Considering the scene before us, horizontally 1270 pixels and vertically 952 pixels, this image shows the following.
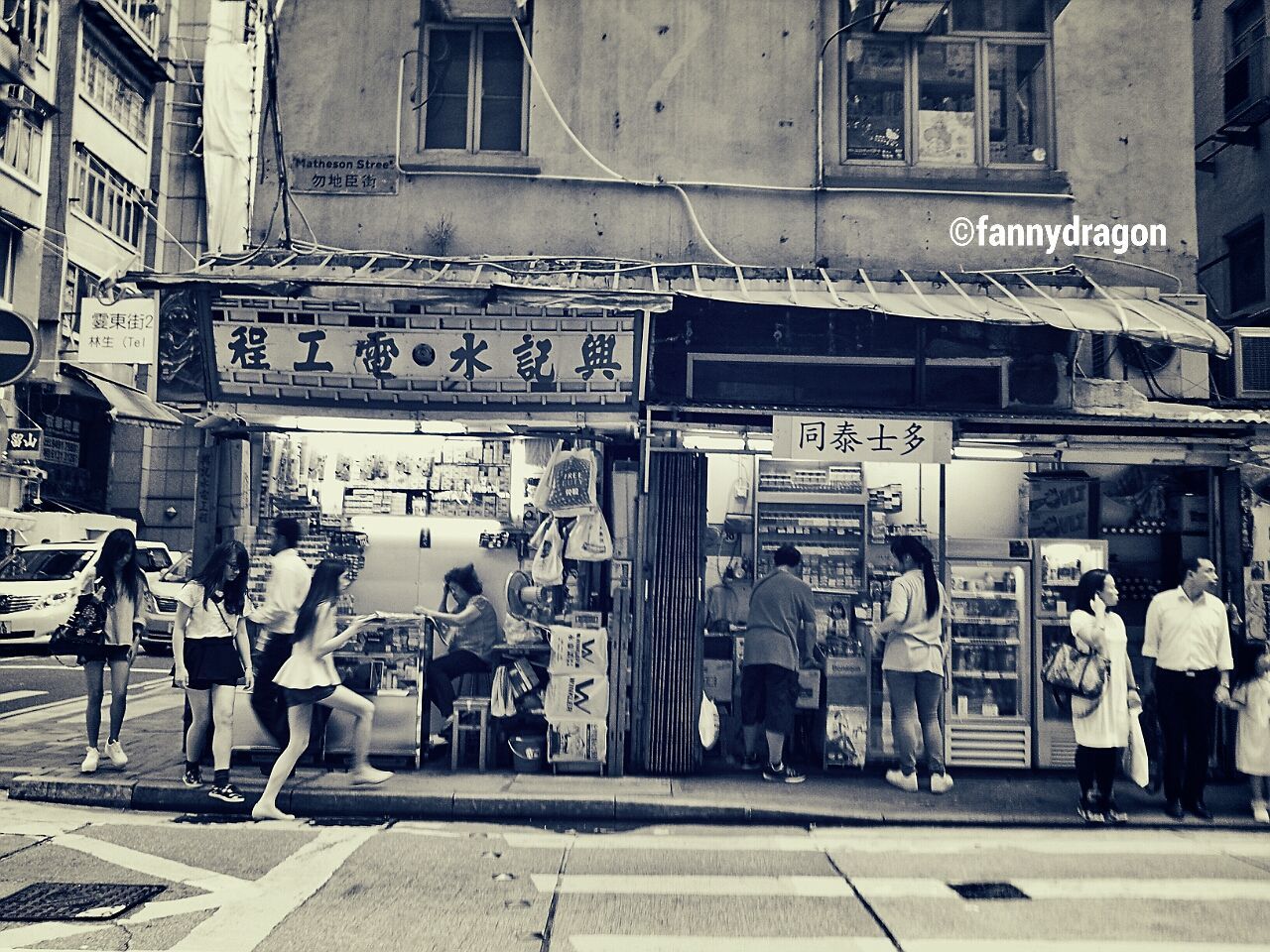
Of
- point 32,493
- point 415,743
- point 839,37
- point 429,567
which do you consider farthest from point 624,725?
point 32,493

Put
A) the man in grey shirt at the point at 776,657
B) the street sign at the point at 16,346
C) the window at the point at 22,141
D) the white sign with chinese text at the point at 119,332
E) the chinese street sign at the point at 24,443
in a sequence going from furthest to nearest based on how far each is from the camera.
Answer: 1. the chinese street sign at the point at 24,443
2. the window at the point at 22,141
3. the white sign with chinese text at the point at 119,332
4. the man in grey shirt at the point at 776,657
5. the street sign at the point at 16,346

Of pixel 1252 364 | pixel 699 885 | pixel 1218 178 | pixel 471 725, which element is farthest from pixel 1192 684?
pixel 1218 178

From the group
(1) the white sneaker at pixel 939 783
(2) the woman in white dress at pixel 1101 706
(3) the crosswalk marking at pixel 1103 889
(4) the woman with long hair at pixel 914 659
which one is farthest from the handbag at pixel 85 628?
(2) the woman in white dress at pixel 1101 706

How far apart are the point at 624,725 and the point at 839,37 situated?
7099 millimetres

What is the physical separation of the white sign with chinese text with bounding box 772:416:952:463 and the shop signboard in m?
1.48

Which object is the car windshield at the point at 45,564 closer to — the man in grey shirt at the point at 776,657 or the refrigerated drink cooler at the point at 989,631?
the man in grey shirt at the point at 776,657

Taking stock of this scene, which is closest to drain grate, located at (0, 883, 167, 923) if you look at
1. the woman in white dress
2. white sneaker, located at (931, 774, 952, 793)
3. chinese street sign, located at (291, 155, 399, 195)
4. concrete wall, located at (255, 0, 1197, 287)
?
white sneaker, located at (931, 774, 952, 793)

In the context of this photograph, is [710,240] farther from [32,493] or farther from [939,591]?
[32,493]

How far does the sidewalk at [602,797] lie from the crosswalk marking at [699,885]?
1617 millimetres

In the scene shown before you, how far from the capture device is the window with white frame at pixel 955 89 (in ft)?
34.1

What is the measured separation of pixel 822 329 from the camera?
9.91m

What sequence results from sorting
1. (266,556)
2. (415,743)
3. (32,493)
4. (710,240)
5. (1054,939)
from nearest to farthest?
(1054,939) → (415,743) → (266,556) → (710,240) → (32,493)

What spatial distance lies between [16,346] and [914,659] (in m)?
7.47
